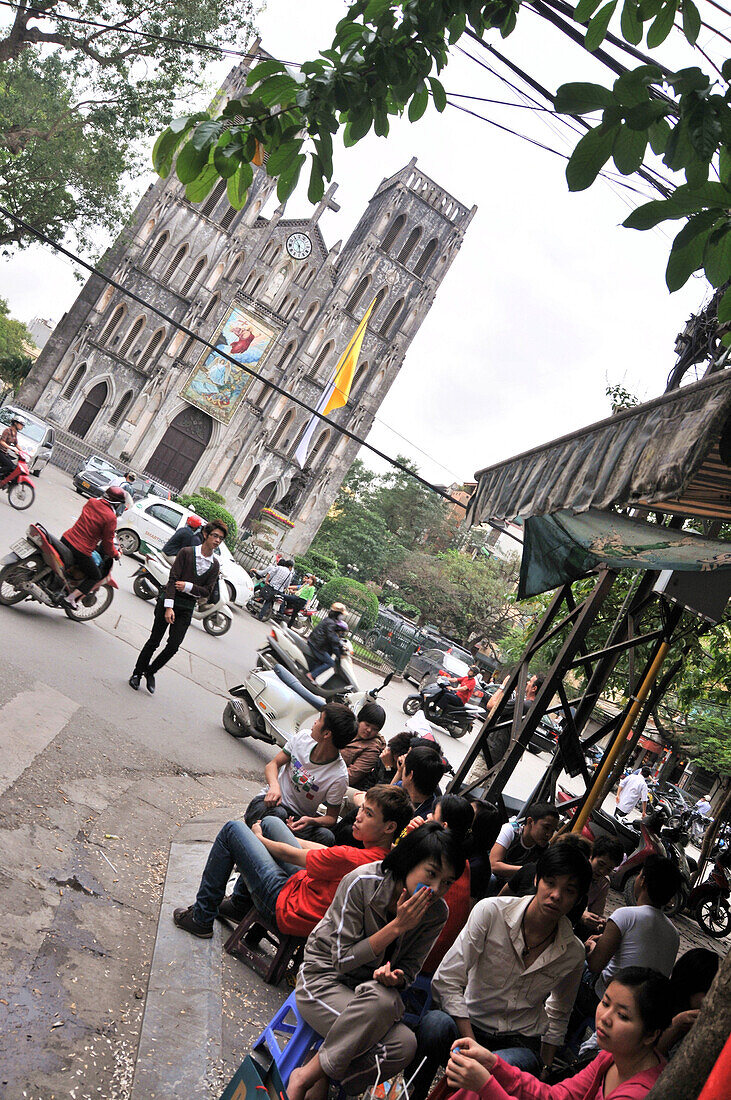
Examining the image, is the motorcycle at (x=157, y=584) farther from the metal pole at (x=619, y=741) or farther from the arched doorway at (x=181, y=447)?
the arched doorway at (x=181, y=447)

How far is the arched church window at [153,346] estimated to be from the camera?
40125 mm

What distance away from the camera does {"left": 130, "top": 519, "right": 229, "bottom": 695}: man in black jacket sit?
26.2ft

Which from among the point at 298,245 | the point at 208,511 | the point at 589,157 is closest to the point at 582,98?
the point at 589,157

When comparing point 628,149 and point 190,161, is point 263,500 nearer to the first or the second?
point 190,161

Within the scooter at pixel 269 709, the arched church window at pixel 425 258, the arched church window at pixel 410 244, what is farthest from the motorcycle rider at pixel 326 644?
the arched church window at pixel 425 258

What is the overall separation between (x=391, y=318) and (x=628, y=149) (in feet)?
147

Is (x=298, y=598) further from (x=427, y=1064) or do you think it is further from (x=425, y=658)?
(x=427, y=1064)

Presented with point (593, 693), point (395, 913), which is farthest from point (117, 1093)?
point (593, 693)

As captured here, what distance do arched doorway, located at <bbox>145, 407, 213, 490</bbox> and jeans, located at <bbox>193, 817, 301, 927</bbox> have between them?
38.3 m

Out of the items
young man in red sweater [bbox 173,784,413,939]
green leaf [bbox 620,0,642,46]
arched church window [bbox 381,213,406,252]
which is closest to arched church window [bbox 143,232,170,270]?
arched church window [bbox 381,213,406,252]

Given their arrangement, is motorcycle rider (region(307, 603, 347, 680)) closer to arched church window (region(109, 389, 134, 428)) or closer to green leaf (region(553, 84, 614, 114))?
green leaf (region(553, 84, 614, 114))

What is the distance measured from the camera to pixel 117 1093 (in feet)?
9.41

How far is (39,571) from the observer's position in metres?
8.62

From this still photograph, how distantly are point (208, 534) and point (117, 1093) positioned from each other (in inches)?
228
